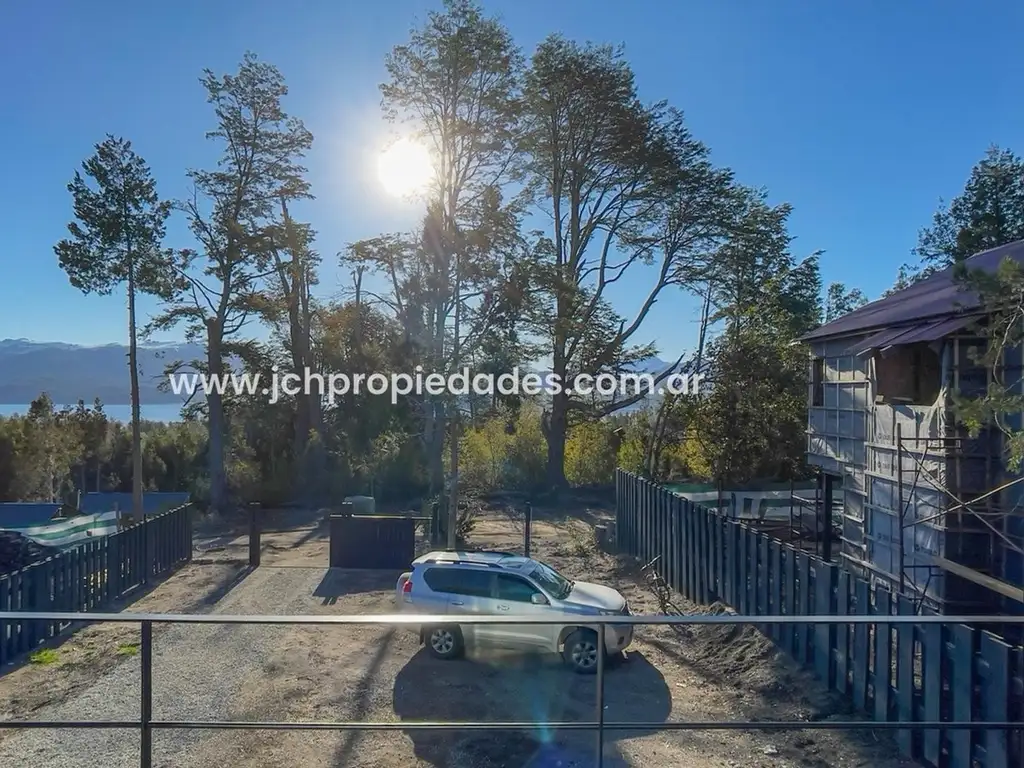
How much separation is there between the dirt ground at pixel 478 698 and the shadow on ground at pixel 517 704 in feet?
0.07

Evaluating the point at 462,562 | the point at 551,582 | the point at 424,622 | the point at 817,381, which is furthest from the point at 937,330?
the point at 424,622

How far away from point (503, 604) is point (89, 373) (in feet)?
349

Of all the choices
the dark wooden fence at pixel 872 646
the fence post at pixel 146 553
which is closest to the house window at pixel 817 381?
the dark wooden fence at pixel 872 646

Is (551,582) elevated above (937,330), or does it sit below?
below

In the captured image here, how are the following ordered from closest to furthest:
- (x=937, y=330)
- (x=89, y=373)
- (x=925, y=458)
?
(x=937, y=330)
(x=925, y=458)
(x=89, y=373)

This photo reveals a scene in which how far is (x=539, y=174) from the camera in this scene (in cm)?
2812

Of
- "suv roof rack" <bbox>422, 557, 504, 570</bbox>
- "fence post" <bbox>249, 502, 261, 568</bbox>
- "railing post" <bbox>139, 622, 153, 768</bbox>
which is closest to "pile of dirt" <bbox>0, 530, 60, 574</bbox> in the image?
"fence post" <bbox>249, 502, 261, 568</bbox>

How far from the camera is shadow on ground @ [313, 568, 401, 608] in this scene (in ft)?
42.5

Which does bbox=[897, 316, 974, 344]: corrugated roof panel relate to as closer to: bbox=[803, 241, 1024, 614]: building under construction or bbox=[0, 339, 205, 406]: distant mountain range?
bbox=[803, 241, 1024, 614]: building under construction

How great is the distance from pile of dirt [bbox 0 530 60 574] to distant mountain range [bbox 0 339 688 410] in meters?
8.30

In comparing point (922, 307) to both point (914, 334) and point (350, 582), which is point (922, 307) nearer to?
point (914, 334)

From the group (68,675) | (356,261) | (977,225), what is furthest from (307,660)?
(977,225)

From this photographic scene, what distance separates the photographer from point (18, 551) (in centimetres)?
1285

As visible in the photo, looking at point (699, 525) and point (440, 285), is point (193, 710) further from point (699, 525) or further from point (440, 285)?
point (440, 285)
